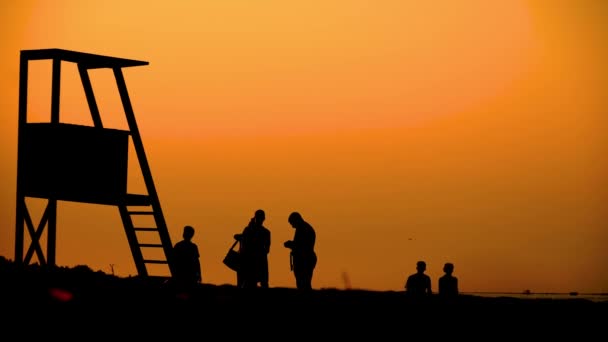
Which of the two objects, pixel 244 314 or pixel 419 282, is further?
pixel 419 282

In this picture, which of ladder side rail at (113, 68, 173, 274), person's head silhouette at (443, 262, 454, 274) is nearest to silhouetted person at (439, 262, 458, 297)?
person's head silhouette at (443, 262, 454, 274)

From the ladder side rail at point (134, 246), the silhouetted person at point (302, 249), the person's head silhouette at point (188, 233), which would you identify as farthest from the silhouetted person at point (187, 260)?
the silhouetted person at point (302, 249)

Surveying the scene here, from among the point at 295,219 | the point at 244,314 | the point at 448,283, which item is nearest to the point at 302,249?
the point at 295,219

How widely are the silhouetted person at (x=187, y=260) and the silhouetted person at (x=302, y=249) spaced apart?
6.28 feet

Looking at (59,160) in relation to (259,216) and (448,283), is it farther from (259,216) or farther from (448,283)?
(448,283)

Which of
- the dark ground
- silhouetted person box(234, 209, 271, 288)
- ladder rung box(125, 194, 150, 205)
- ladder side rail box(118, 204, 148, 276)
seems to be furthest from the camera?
ladder side rail box(118, 204, 148, 276)

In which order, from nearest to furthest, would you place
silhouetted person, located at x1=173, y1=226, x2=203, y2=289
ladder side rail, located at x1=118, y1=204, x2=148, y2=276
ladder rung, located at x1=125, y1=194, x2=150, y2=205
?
silhouetted person, located at x1=173, y1=226, x2=203, y2=289 → ladder rung, located at x1=125, y1=194, x2=150, y2=205 → ladder side rail, located at x1=118, y1=204, x2=148, y2=276

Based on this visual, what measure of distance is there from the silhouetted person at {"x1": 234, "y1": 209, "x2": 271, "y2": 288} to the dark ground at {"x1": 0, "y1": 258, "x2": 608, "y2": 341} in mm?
1683

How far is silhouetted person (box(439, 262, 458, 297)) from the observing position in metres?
24.2

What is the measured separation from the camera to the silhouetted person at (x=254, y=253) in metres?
24.5

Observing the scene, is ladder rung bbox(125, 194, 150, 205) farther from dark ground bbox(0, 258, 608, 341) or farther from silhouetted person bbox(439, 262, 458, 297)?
silhouetted person bbox(439, 262, 458, 297)

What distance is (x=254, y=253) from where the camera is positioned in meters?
24.6

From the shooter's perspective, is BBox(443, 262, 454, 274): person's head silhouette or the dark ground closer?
the dark ground

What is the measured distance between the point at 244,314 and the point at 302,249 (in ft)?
18.0
